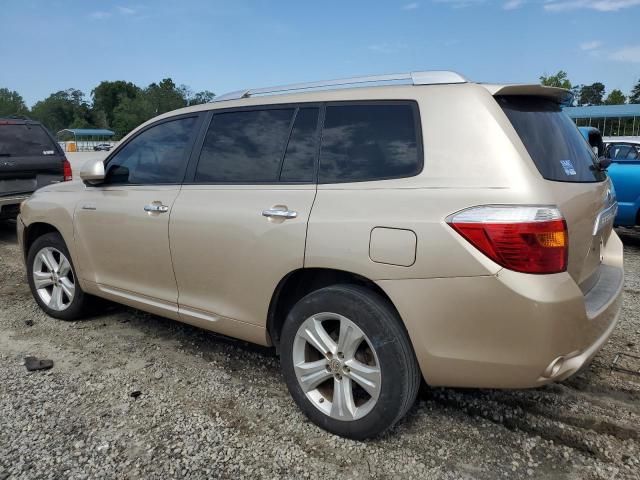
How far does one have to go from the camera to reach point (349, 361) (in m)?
2.60

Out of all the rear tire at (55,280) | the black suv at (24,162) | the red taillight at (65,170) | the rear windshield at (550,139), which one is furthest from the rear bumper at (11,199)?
the rear windshield at (550,139)

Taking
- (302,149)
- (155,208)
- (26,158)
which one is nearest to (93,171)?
(155,208)

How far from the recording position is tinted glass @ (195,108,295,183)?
3045mm

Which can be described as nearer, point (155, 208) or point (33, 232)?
point (155, 208)

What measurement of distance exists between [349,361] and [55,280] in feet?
10.0

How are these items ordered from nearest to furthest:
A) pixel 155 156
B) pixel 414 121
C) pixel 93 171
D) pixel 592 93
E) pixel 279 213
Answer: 1. pixel 414 121
2. pixel 279 213
3. pixel 155 156
4. pixel 93 171
5. pixel 592 93

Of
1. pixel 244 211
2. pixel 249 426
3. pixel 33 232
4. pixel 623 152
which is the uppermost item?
pixel 244 211

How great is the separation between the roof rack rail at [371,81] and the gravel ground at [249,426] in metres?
1.81

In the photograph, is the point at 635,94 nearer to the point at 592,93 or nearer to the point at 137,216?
the point at 592,93

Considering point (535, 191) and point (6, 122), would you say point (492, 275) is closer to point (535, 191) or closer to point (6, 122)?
point (535, 191)

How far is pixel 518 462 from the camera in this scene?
2.52m

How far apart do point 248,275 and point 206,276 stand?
39 cm

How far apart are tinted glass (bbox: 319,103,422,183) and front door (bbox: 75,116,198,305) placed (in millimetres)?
1171

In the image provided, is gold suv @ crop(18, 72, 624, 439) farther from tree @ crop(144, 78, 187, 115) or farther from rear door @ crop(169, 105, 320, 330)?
tree @ crop(144, 78, 187, 115)
